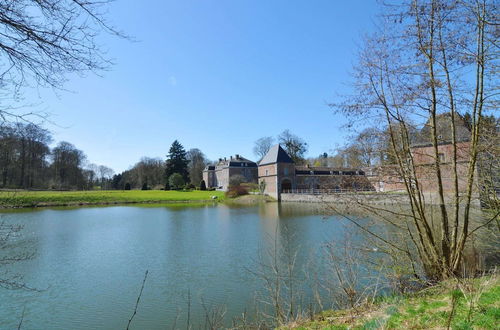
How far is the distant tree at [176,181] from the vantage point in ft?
150

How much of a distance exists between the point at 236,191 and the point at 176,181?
13.3 m

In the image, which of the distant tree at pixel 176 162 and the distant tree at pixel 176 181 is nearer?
the distant tree at pixel 176 181

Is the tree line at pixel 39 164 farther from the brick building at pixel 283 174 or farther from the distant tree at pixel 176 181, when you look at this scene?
the brick building at pixel 283 174

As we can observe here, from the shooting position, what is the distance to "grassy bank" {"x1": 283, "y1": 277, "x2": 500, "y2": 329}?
2764mm

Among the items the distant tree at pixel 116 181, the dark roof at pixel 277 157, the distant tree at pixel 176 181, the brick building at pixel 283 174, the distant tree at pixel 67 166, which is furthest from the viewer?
the distant tree at pixel 116 181

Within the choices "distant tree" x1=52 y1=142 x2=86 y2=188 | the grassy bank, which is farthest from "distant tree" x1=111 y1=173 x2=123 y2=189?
the grassy bank

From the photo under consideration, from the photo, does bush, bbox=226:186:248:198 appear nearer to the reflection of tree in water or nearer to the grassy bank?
the reflection of tree in water

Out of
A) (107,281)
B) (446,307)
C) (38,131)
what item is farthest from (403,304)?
(107,281)

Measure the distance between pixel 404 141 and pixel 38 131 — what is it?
16.2 feet

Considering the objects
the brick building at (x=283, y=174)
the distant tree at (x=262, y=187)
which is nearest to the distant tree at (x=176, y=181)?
the brick building at (x=283, y=174)

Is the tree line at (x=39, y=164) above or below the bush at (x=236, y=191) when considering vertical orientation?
above

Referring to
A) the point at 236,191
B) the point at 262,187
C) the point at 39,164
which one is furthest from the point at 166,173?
the point at 39,164

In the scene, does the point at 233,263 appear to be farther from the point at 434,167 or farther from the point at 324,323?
the point at 434,167

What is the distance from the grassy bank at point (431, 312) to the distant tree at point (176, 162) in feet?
154
